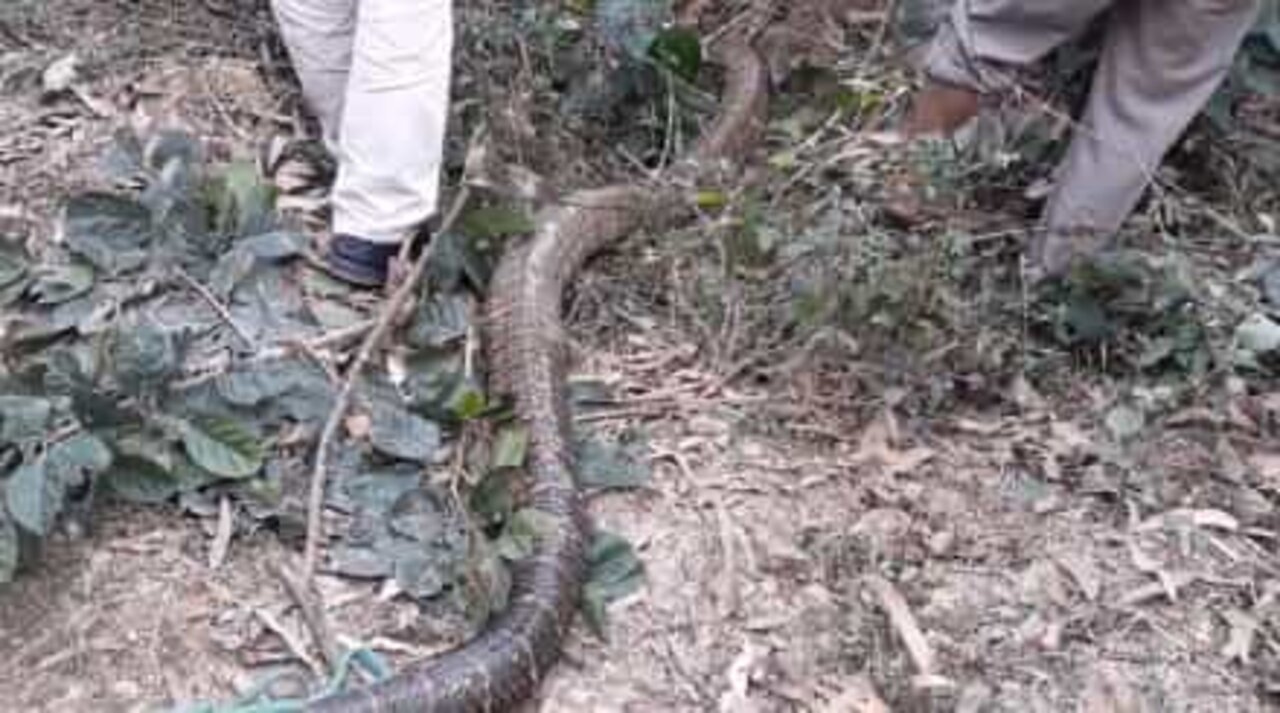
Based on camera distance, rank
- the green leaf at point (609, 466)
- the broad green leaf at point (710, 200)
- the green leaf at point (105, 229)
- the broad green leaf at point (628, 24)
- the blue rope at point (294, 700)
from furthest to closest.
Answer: the broad green leaf at point (628, 24)
the broad green leaf at point (710, 200)
the green leaf at point (105, 229)
the green leaf at point (609, 466)
the blue rope at point (294, 700)

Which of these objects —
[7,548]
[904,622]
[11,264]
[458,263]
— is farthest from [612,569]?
[11,264]

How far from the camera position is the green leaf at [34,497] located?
319 cm

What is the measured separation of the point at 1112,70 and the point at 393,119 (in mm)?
1579

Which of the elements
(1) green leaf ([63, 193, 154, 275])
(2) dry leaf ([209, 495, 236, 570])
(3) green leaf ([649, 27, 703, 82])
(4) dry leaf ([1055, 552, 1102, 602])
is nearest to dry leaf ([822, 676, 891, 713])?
(4) dry leaf ([1055, 552, 1102, 602])

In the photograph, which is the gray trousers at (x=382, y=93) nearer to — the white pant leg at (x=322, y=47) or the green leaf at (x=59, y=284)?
the white pant leg at (x=322, y=47)

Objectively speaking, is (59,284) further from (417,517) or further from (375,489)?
(417,517)

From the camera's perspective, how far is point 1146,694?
3408 mm

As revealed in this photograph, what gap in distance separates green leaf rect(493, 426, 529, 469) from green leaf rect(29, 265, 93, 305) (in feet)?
3.00

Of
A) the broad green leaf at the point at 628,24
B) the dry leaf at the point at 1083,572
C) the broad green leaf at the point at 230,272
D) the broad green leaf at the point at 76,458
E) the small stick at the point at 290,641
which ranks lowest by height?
the small stick at the point at 290,641

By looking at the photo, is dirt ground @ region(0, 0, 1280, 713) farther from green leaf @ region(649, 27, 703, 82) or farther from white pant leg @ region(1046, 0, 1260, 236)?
green leaf @ region(649, 27, 703, 82)

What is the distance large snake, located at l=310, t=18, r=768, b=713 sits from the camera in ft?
10.4

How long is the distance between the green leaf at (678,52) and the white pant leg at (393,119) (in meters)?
0.96

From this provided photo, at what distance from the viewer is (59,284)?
377cm

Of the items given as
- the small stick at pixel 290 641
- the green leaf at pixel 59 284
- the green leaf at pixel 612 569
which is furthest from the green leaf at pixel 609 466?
the green leaf at pixel 59 284
